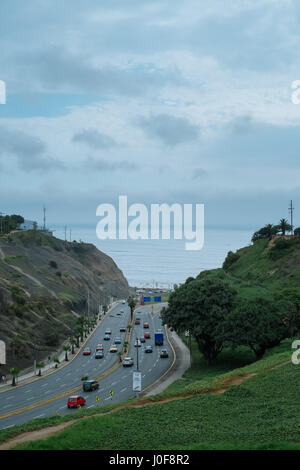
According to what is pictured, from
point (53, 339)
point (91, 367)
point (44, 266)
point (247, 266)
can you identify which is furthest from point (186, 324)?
point (44, 266)

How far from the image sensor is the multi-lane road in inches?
1508

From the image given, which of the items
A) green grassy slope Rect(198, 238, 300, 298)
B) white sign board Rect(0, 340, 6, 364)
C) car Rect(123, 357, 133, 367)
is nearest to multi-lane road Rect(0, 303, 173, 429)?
car Rect(123, 357, 133, 367)

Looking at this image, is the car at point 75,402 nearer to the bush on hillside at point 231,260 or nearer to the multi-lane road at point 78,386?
the multi-lane road at point 78,386

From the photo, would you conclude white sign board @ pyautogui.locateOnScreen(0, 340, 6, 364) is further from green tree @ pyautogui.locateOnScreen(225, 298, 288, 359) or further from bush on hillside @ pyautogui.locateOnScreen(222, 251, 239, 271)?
bush on hillside @ pyautogui.locateOnScreen(222, 251, 239, 271)

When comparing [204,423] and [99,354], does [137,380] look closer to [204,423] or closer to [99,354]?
[204,423]

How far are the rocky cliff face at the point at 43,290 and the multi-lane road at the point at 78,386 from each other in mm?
6282

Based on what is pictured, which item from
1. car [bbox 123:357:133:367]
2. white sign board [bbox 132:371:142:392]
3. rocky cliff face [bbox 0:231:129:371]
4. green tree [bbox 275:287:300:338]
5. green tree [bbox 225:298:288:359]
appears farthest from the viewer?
rocky cliff face [bbox 0:231:129:371]

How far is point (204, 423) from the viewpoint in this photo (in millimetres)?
22750

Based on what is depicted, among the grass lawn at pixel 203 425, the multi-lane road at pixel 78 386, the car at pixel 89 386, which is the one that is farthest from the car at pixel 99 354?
the grass lawn at pixel 203 425

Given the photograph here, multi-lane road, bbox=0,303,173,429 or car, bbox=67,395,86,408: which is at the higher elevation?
car, bbox=67,395,86,408

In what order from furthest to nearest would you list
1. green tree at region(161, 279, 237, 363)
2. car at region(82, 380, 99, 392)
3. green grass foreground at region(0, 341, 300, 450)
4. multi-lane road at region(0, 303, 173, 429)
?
green tree at region(161, 279, 237, 363) → car at region(82, 380, 99, 392) → multi-lane road at region(0, 303, 173, 429) → green grass foreground at region(0, 341, 300, 450)

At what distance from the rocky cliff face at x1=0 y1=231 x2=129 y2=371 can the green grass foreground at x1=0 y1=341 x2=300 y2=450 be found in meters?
34.9

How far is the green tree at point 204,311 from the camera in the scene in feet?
172
